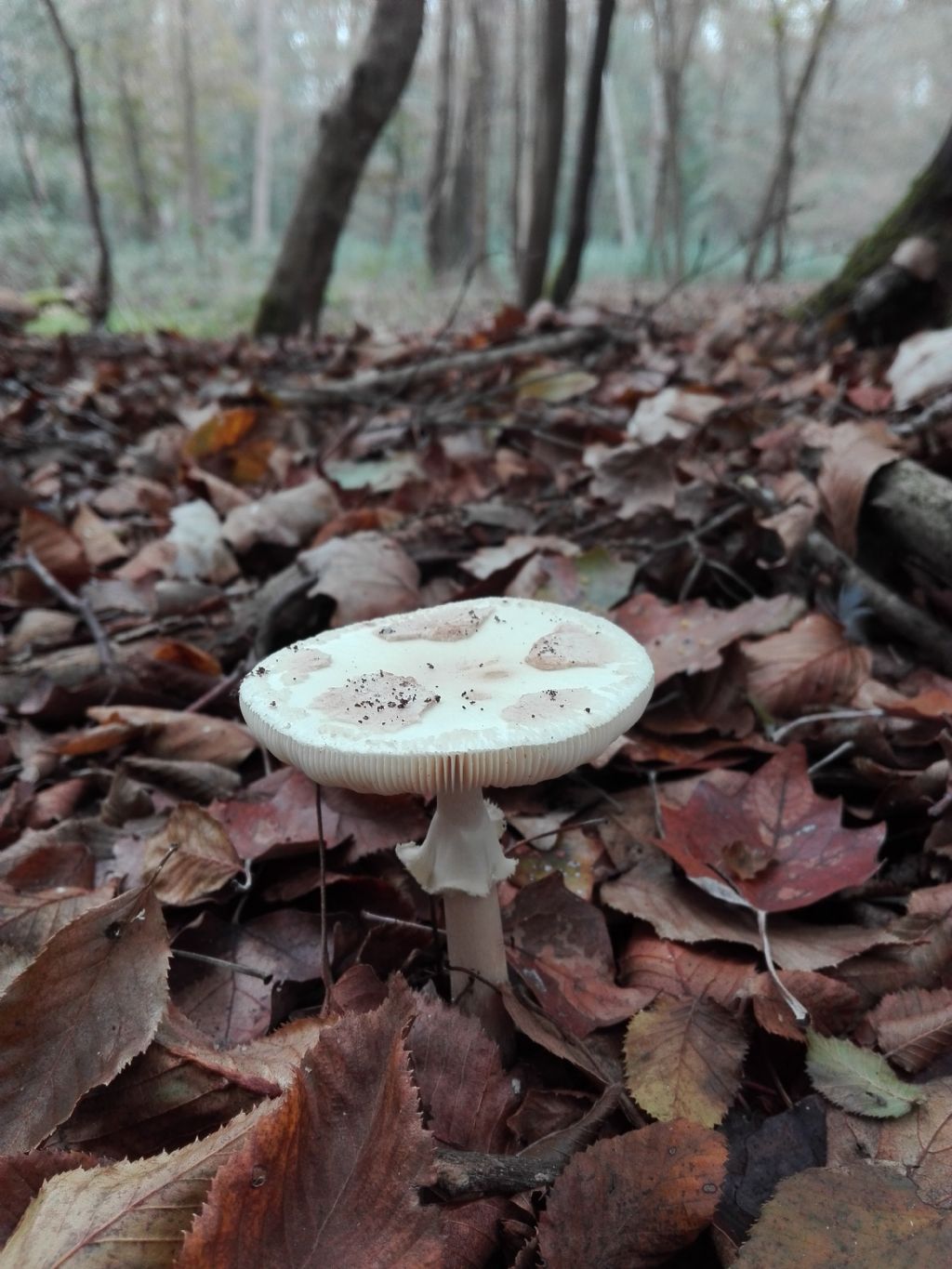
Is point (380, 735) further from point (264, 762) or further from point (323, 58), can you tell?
point (323, 58)

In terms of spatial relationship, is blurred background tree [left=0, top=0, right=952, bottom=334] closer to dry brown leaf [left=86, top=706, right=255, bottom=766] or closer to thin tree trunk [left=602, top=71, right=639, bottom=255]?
thin tree trunk [left=602, top=71, right=639, bottom=255]

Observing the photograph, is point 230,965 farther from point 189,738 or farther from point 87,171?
point 87,171

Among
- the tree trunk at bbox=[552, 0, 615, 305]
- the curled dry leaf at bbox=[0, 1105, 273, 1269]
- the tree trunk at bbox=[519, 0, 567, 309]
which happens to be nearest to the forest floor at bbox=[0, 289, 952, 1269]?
the curled dry leaf at bbox=[0, 1105, 273, 1269]

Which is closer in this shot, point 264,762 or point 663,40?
point 264,762

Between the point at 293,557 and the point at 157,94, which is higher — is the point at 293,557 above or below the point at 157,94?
below

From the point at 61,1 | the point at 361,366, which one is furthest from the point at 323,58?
the point at 361,366

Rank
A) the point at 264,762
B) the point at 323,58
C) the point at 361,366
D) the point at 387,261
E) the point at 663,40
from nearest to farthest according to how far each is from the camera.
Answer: the point at 264,762, the point at 361,366, the point at 663,40, the point at 387,261, the point at 323,58
